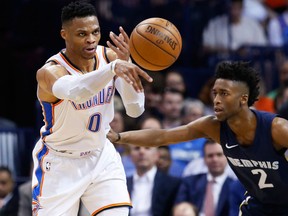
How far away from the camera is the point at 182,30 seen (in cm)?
1133

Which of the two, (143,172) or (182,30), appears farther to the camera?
(182,30)

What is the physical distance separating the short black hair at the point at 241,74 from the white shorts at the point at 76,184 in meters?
1.11

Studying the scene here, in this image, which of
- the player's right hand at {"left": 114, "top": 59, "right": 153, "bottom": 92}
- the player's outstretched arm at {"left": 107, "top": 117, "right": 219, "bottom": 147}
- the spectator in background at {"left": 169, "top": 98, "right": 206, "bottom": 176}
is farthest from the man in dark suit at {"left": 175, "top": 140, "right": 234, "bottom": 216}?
the player's right hand at {"left": 114, "top": 59, "right": 153, "bottom": 92}

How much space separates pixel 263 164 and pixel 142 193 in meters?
2.90

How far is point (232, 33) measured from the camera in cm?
1181

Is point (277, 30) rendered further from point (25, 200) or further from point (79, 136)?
point (79, 136)

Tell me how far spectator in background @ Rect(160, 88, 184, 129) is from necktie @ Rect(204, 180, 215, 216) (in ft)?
5.50

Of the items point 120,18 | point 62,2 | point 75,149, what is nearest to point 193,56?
point 120,18

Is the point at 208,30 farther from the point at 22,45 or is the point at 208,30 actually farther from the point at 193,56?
the point at 22,45

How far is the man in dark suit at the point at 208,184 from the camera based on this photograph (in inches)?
346

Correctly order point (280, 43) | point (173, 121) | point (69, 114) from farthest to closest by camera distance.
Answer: point (280, 43), point (173, 121), point (69, 114)

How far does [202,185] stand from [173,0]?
11.8 feet

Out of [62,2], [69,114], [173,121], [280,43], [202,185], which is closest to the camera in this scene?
[69,114]

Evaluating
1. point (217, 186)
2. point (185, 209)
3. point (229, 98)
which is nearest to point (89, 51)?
point (229, 98)
